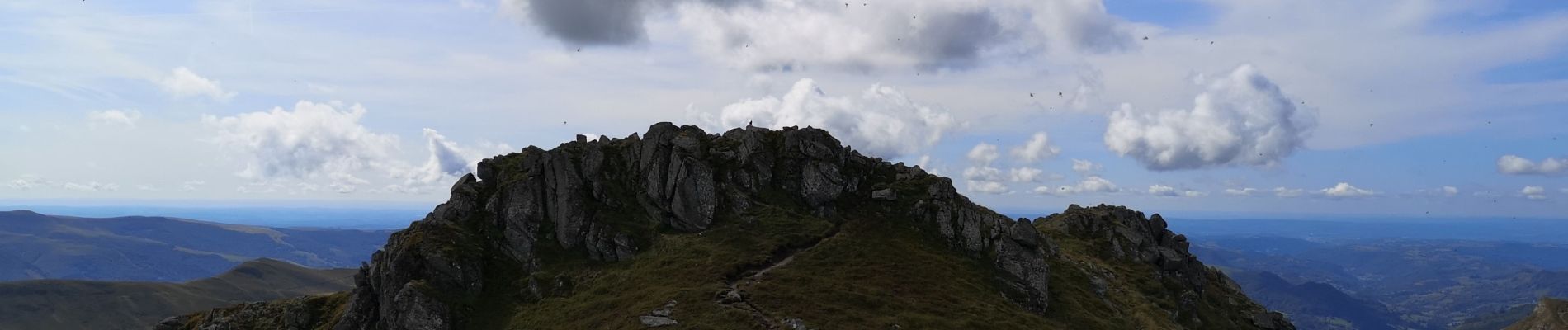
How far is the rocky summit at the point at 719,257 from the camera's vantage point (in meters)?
65.6

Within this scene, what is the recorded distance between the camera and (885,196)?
84.0 m

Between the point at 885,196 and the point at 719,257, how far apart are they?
21.1 metres

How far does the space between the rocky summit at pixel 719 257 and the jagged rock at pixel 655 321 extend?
0.23 metres

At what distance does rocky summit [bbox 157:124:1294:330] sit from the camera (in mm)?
65562

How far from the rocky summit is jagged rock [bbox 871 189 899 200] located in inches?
8.6

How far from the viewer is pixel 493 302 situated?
→ 73.8 metres

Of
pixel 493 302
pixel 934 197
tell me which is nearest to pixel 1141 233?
pixel 934 197

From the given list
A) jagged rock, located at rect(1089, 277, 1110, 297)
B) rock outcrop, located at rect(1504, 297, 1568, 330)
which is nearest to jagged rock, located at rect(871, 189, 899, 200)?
jagged rock, located at rect(1089, 277, 1110, 297)

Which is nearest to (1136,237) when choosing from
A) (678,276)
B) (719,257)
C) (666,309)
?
(719,257)

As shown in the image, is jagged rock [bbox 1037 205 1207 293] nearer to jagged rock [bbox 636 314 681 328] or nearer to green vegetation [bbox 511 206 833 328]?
green vegetation [bbox 511 206 833 328]

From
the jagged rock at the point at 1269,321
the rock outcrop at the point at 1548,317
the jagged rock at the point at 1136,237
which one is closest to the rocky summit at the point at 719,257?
the jagged rock at the point at 1269,321

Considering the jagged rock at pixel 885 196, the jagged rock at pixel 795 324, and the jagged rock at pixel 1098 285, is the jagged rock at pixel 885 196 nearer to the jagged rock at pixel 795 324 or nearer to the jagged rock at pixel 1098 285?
the jagged rock at pixel 1098 285

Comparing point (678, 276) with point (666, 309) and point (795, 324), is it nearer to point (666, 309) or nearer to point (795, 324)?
point (666, 309)

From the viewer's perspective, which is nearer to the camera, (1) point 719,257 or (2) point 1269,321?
(1) point 719,257
